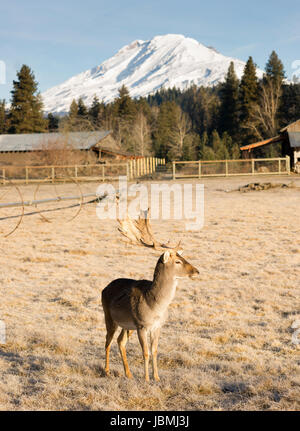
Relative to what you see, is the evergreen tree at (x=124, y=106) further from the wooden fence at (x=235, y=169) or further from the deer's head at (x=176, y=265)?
the deer's head at (x=176, y=265)

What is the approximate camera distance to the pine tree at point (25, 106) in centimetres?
7538

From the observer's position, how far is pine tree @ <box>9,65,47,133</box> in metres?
75.4

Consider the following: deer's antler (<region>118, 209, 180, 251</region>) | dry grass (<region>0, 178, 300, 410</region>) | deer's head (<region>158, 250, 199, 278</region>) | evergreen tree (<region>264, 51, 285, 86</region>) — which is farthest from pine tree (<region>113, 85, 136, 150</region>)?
deer's head (<region>158, 250, 199, 278</region>)

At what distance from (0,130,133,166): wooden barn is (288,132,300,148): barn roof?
18571 mm

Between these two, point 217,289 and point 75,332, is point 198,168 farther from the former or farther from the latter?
point 75,332

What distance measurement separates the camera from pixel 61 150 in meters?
50.8

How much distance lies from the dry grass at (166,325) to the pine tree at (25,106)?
6354 cm

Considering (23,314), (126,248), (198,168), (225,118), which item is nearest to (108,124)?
(225,118)

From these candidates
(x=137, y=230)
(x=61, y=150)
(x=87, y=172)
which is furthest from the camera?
(x=61, y=150)

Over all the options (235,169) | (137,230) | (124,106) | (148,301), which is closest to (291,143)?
(235,169)

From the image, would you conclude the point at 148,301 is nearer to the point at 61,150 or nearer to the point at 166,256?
the point at 166,256

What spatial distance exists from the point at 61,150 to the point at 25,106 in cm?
2922

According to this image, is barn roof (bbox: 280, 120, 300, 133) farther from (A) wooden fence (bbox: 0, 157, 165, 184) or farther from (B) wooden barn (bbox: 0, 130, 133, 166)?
(B) wooden barn (bbox: 0, 130, 133, 166)

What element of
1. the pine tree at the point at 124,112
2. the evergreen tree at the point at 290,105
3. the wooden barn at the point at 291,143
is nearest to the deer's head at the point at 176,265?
the wooden barn at the point at 291,143
